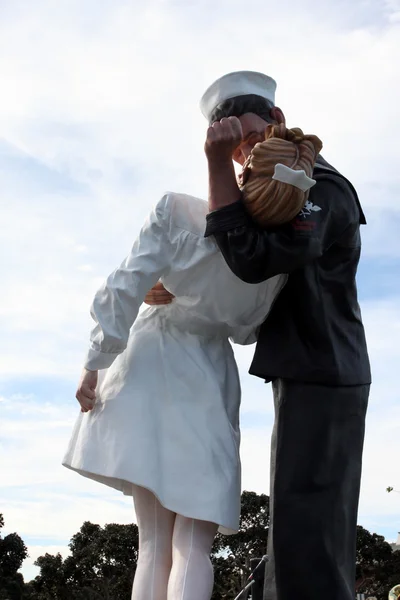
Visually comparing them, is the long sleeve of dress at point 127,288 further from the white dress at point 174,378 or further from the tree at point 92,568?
the tree at point 92,568

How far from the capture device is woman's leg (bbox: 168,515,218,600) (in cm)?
262

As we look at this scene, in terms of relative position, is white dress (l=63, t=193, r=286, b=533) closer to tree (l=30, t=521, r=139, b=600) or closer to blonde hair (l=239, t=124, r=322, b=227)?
blonde hair (l=239, t=124, r=322, b=227)

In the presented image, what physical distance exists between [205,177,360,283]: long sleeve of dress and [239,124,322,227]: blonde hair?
0.13 ft

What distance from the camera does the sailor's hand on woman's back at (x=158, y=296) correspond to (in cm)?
308

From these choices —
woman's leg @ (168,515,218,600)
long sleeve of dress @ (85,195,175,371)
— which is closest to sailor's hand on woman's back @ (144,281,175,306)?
long sleeve of dress @ (85,195,175,371)

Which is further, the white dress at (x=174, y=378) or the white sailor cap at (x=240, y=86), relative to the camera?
the white sailor cap at (x=240, y=86)

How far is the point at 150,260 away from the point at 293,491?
952 mm

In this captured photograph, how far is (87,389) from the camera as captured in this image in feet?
9.71

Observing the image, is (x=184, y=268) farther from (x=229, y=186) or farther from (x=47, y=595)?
(x=47, y=595)

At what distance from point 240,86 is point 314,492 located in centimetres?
152

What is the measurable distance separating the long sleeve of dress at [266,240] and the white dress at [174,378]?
18 cm

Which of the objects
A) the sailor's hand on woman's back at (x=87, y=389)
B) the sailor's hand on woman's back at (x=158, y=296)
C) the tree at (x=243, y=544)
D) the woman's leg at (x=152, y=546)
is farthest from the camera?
the tree at (x=243, y=544)

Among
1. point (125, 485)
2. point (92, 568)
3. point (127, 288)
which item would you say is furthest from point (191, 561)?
point (92, 568)

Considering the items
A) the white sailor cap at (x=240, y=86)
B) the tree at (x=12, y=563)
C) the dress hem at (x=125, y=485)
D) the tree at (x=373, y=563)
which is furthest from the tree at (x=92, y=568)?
the white sailor cap at (x=240, y=86)
